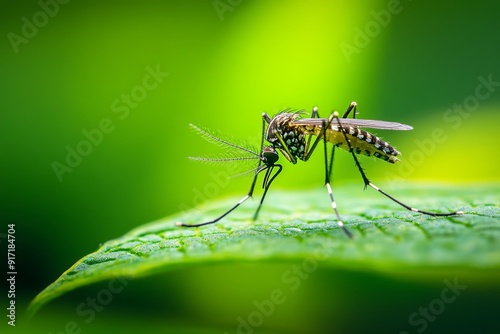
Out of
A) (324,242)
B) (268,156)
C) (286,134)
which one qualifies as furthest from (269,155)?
(324,242)

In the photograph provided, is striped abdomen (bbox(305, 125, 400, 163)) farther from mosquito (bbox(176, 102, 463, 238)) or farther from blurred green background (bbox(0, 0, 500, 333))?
blurred green background (bbox(0, 0, 500, 333))

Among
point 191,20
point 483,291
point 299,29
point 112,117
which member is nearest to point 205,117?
point 112,117

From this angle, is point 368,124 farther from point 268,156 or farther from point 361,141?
point 268,156

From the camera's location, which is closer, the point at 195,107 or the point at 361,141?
the point at 361,141

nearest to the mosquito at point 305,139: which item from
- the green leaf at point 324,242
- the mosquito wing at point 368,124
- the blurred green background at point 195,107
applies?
the mosquito wing at point 368,124

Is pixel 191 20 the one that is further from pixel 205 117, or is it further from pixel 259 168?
pixel 259 168
